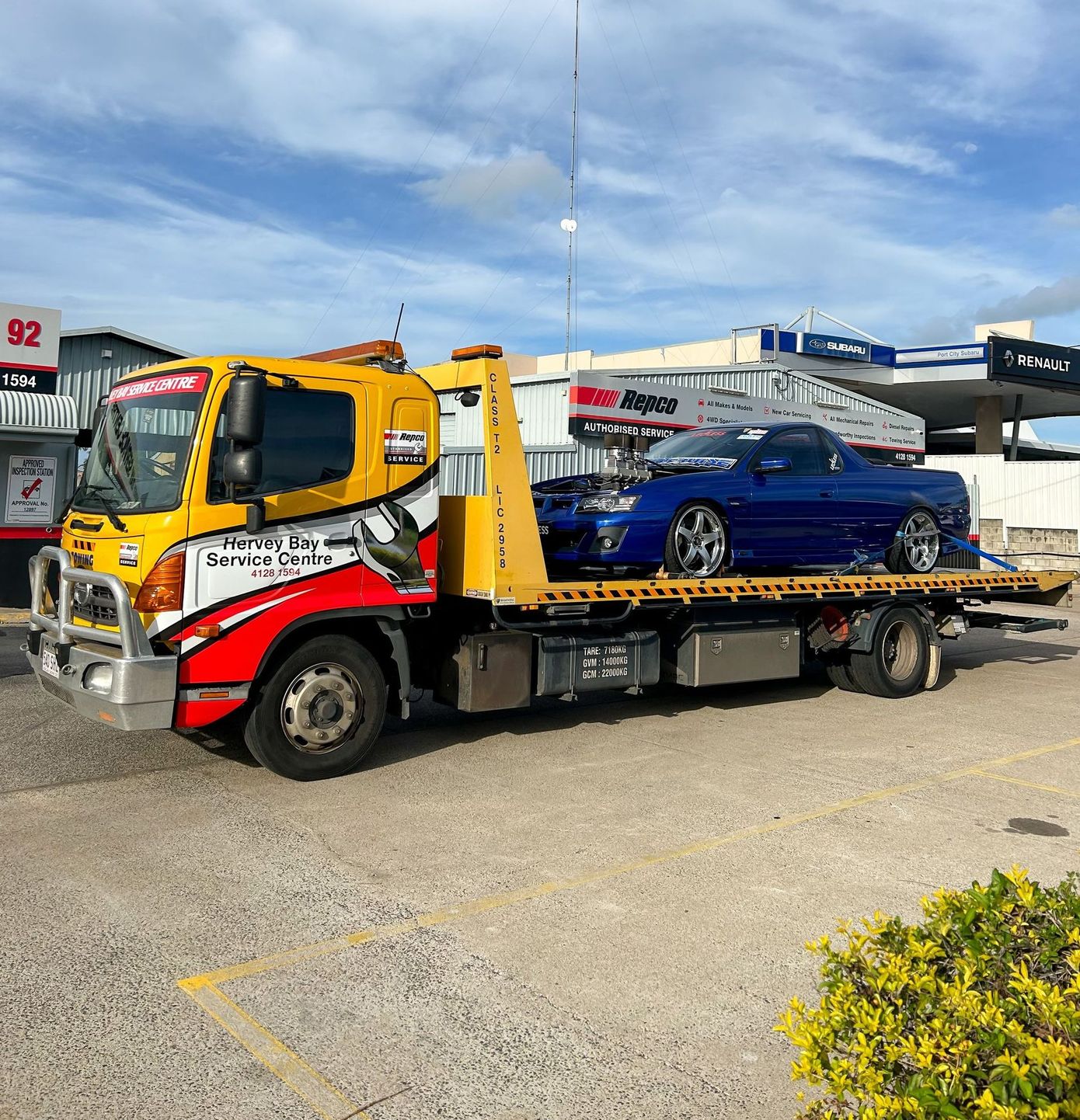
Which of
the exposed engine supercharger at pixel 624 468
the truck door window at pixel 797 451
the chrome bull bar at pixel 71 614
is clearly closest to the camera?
the chrome bull bar at pixel 71 614

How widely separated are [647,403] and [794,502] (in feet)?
44.8

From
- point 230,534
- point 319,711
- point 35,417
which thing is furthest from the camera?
point 35,417

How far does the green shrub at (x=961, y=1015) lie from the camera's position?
203cm

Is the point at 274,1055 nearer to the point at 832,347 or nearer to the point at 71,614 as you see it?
the point at 71,614

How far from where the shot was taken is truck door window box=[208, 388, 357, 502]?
19.6 feet

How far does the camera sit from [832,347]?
3588 cm

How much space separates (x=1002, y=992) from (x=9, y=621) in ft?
47.3

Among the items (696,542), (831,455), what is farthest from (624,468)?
(831,455)

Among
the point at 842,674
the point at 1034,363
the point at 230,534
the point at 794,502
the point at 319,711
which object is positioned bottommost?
the point at 842,674

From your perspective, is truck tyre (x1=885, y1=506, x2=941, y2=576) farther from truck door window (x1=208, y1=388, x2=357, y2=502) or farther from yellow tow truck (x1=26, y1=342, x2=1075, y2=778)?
truck door window (x1=208, y1=388, x2=357, y2=502)

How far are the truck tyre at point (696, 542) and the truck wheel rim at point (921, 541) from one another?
2.84 meters

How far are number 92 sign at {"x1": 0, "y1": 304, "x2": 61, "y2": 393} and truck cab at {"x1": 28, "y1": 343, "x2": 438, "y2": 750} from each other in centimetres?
1185

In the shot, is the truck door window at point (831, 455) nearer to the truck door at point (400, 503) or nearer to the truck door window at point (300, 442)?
the truck door at point (400, 503)

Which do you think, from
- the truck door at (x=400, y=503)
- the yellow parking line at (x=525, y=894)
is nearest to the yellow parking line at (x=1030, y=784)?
the yellow parking line at (x=525, y=894)
